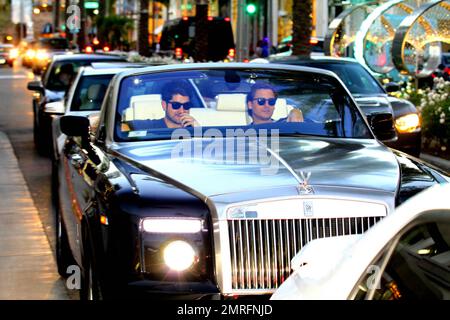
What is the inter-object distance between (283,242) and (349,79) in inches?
388

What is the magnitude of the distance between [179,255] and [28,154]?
1263 cm

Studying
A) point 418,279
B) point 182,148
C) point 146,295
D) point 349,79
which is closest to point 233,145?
point 182,148

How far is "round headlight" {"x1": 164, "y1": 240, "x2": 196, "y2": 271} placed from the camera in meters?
5.24

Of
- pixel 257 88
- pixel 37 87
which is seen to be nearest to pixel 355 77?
pixel 37 87

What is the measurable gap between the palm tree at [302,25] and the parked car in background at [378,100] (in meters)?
10.5

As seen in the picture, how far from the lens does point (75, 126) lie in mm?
7293

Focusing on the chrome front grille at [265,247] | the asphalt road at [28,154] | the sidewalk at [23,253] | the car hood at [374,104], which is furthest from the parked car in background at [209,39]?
the chrome front grille at [265,247]

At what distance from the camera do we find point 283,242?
5297 mm

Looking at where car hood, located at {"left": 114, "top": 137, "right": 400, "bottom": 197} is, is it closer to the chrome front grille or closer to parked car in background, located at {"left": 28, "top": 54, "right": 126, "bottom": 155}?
the chrome front grille

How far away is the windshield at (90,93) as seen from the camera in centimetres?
1272

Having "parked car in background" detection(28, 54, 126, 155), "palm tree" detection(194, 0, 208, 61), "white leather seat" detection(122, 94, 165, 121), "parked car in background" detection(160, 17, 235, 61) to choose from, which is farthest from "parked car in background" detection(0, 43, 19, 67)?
"white leather seat" detection(122, 94, 165, 121)

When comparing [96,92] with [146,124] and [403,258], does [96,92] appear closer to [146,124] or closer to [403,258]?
[146,124]

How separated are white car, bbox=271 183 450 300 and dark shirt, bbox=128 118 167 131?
349 centimetres

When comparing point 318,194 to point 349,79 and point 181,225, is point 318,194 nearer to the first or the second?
point 181,225
